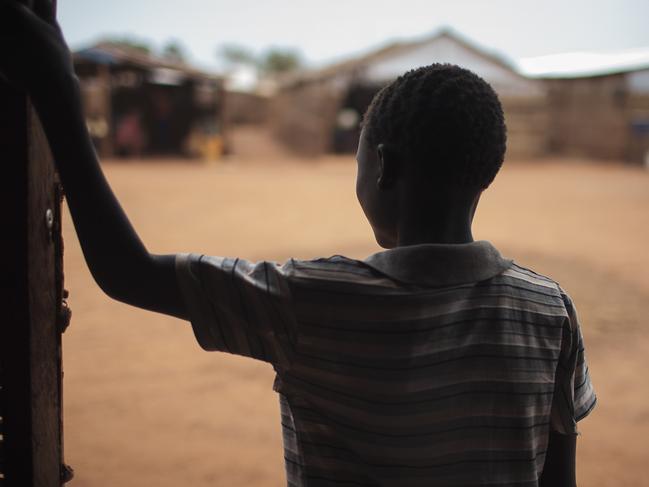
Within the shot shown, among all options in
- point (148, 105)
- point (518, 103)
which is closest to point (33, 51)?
point (518, 103)

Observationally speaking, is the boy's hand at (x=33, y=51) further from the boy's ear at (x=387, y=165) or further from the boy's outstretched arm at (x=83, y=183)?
the boy's ear at (x=387, y=165)

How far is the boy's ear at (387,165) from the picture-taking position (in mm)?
925

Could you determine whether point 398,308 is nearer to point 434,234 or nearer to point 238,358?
point 434,234

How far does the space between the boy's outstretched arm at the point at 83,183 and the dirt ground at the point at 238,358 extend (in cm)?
200

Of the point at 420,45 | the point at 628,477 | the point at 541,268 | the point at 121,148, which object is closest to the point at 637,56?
the point at 541,268

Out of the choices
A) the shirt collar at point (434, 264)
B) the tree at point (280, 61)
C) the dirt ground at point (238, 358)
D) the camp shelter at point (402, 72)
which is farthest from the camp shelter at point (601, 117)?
the tree at point (280, 61)

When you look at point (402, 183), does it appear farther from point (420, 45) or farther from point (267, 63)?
point (267, 63)

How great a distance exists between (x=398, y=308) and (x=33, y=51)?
568mm

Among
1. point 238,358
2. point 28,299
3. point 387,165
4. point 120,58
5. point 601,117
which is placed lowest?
point 238,358

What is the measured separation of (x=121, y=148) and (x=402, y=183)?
20.0 meters

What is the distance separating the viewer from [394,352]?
0.86 meters

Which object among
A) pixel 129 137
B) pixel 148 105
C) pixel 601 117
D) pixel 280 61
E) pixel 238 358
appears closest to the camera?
pixel 238 358

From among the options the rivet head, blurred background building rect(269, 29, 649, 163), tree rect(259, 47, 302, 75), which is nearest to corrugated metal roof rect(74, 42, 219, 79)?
blurred background building rect(269, 29, 649, 163)

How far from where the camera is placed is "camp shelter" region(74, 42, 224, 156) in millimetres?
18531
